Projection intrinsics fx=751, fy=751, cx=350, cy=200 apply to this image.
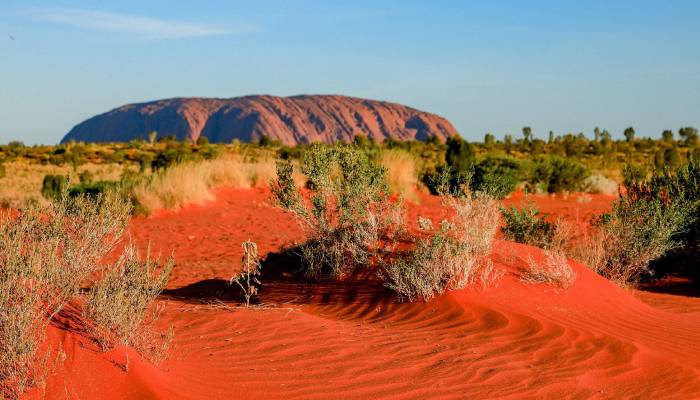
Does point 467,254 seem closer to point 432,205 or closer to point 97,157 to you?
point 432,205

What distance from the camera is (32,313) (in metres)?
4.49

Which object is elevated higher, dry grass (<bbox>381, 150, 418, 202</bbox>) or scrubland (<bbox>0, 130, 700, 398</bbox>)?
dry grass (<bbox>381, 150, 418, 202</bbox>)

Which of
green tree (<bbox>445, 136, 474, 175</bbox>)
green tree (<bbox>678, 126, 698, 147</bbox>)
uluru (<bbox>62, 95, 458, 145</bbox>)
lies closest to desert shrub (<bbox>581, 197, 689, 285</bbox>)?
green tree (<bbox>445, 136, 474, 175</bbox>)

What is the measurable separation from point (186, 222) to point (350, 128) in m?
94.4

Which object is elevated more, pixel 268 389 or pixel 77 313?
pixel 77 313

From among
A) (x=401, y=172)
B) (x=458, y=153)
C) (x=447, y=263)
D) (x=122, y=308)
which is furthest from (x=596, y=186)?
(x=122, y=308)

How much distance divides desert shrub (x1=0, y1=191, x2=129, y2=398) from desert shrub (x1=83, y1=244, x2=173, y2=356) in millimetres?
244

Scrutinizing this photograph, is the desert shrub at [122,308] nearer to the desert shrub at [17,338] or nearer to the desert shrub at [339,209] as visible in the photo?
the desert shrub at [17,338]

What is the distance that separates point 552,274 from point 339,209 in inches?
120

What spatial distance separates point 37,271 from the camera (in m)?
4.80

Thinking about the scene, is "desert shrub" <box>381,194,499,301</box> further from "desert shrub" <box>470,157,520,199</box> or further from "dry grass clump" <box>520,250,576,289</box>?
"desert shrub" <box>470,157,520,199</box>

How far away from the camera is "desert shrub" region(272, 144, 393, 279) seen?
9281mm

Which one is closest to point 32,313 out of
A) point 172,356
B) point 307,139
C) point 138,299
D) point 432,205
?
point 138,299

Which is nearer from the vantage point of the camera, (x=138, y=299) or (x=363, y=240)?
(x=138, y=299)
